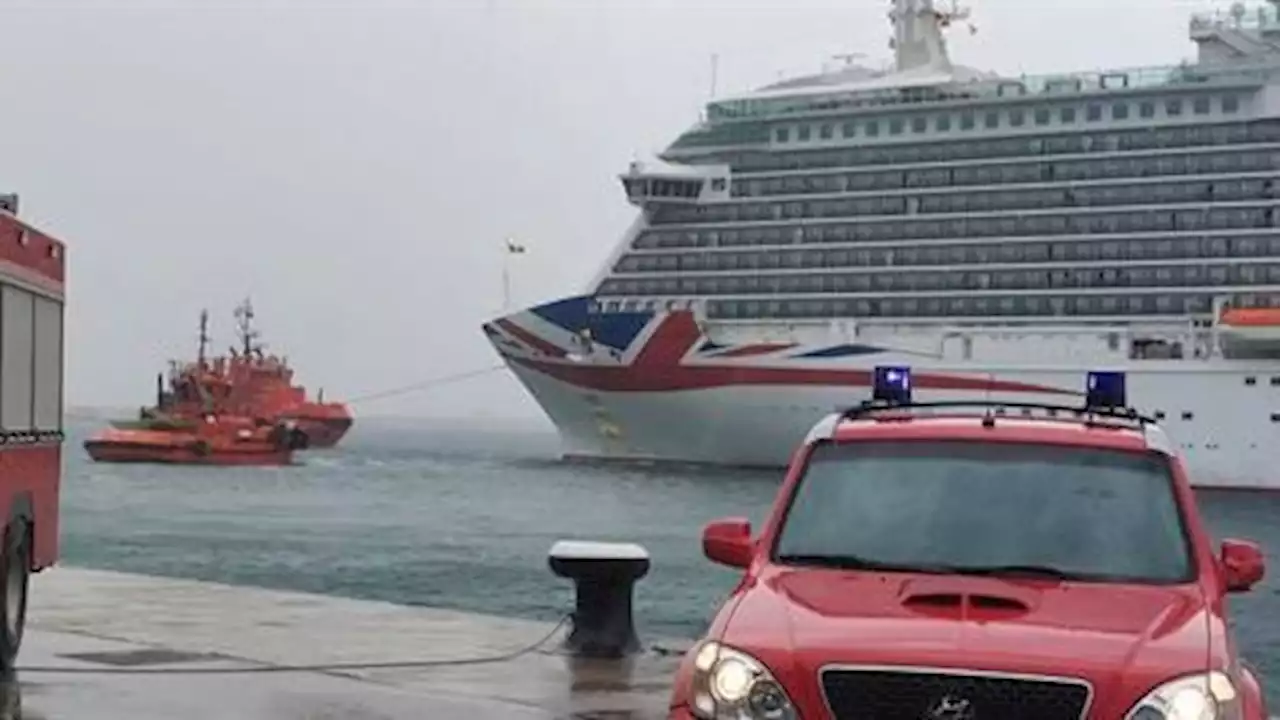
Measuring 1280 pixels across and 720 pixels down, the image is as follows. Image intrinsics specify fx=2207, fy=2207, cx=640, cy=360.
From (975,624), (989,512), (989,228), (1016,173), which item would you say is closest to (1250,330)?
(989,228)

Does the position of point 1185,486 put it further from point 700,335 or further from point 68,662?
point 700,335

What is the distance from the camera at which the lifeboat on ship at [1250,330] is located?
61.1 metres

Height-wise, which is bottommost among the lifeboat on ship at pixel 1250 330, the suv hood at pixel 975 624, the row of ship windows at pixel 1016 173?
the suv hood at pixel 975 624

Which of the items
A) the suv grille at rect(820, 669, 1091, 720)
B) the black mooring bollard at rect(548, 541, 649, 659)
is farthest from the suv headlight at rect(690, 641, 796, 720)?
the black mooring bollard at rect(548, 541, 649, 659)

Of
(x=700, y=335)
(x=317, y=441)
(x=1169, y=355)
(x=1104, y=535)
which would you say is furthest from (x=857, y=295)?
(x=1104, y=535)

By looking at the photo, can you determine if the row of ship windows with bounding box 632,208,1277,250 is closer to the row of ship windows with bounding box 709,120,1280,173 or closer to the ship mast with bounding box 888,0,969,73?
the row of ship windows with bounding box 709,120,1280,173

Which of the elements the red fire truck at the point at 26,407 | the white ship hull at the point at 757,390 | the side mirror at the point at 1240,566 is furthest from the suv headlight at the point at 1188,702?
the white ship hull at the point at 757,390

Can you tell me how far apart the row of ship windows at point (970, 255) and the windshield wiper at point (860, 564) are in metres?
60.0

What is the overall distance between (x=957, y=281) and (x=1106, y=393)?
60.9 metres

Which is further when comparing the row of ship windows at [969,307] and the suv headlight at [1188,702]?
the row of ship windows at [969,307]

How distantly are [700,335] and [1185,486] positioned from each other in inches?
2509

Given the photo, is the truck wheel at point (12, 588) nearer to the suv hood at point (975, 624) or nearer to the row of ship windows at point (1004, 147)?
the suv hood at point (975, 624)

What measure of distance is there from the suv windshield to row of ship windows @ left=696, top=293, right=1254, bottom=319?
2296 inches

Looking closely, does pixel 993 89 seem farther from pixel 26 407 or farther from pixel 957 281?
pixel 26 407
